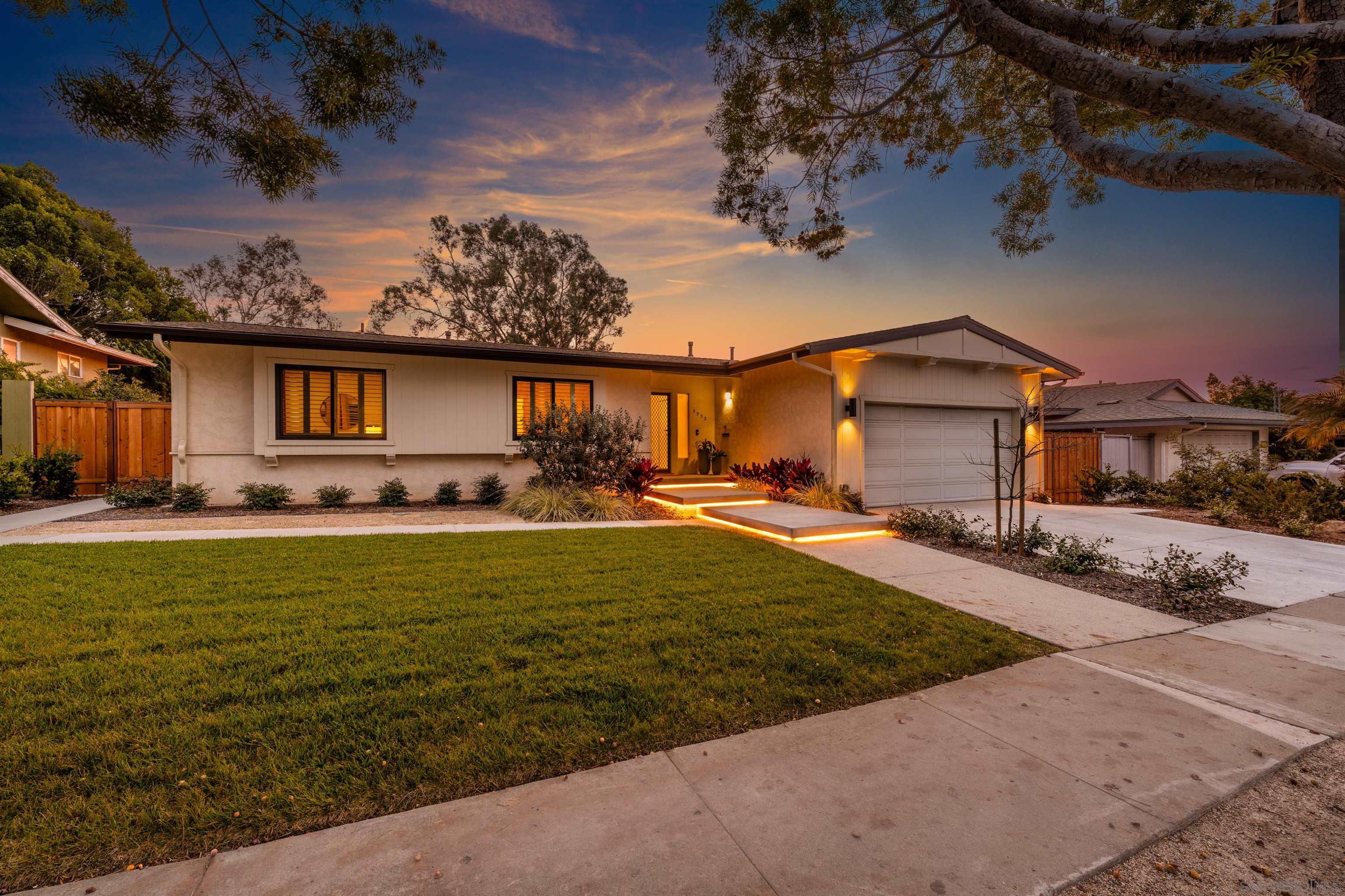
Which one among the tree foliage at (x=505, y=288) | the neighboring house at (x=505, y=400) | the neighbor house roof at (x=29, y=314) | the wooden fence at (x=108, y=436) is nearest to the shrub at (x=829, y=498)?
the neighboring house at (x=505, y=400)

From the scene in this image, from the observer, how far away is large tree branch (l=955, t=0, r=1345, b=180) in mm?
1778

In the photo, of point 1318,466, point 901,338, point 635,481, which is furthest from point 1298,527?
point 1318,466

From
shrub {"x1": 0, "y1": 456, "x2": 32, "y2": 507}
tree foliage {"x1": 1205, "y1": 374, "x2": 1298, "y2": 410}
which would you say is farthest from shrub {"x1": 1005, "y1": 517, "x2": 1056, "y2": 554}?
tree foliage {"x1": 1205, "y1": 374, "x2": 1298, "y2": 410}

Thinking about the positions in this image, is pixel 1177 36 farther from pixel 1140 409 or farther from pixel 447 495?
pixel 1140 409

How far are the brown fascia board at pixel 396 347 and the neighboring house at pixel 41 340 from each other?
23.6ft

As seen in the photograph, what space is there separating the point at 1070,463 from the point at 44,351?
26513mm

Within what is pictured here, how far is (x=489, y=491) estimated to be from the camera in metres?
10.6

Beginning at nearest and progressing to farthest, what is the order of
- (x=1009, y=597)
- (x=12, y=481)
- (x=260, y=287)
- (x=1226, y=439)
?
(x=1009, y=597), (x=12, y=481), (x=1226, y=439), (x=260, y=287)

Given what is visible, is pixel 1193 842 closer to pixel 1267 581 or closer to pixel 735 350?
pixel 1267 581

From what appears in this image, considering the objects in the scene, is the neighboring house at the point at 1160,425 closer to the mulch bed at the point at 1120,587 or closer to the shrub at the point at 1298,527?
the shrub at the point at 1298,527

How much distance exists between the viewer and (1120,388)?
18.9 metres

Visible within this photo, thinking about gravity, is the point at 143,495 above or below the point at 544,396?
below

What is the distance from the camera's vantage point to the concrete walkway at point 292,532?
634cm

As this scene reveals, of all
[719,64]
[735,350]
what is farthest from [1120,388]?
[719,64]
